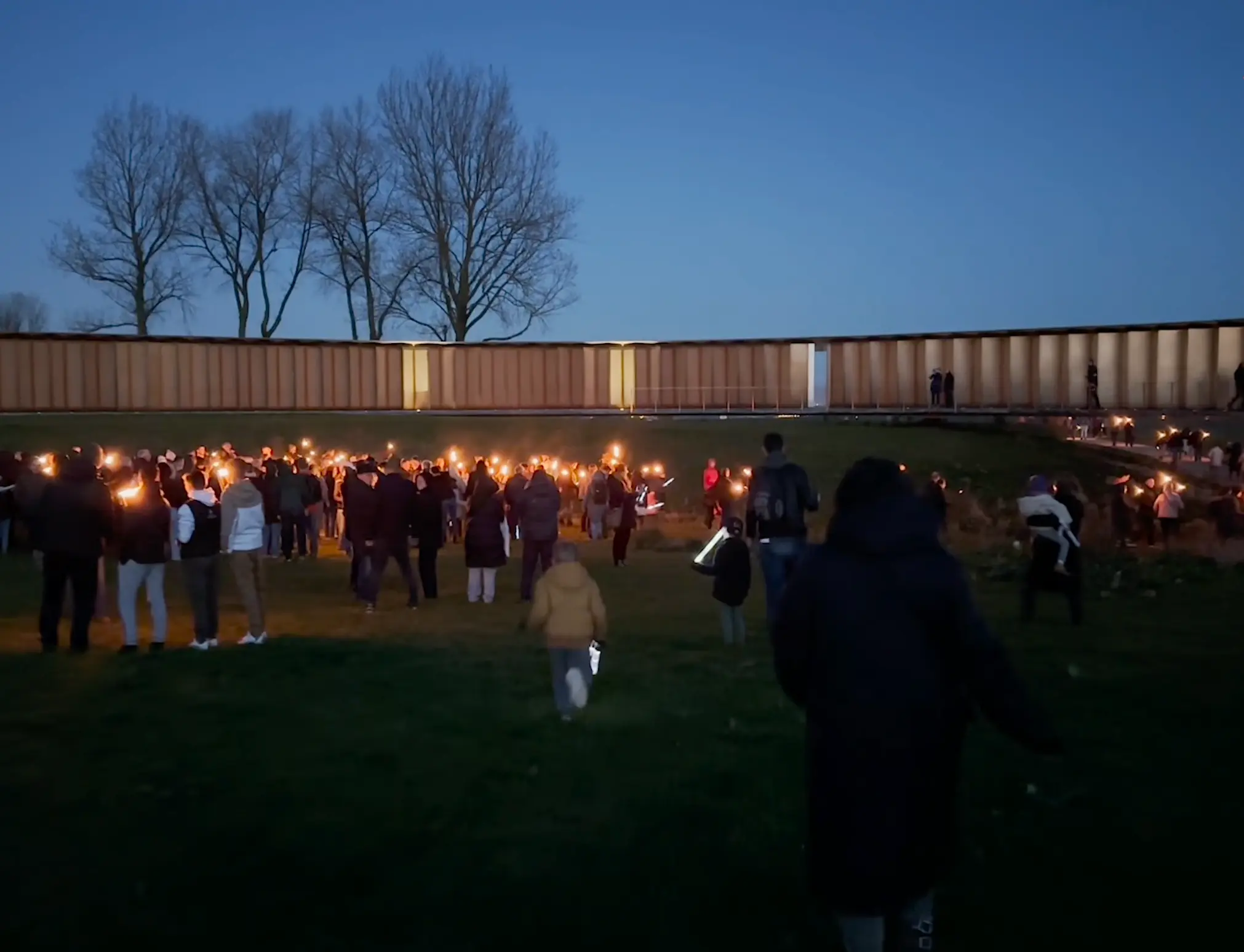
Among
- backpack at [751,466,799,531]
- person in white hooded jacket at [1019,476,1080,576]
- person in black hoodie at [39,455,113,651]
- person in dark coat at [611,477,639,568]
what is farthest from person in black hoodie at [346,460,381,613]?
person in white hooded jacket at [1019,476,1080,576]

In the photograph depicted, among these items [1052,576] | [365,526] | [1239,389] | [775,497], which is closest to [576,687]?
[775,497]

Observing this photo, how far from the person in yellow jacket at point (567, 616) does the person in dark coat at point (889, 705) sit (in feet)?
15.7

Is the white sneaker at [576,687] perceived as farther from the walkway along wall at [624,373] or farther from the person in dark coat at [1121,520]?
the walkway along wall at [624,373]

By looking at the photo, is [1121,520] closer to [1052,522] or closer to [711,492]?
[711,492]

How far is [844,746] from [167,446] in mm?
37371

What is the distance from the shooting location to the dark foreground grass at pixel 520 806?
5.38m

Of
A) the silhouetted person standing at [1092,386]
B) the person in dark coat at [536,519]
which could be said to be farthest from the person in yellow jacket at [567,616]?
the silhouetted person standing at [1092,386]

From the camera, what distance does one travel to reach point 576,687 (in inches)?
354

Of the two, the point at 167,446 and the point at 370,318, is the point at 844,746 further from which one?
the point at 370,318

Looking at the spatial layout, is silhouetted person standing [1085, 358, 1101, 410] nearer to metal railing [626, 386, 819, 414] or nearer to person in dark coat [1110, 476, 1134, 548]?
metal railing [626, 386, 819, 414]

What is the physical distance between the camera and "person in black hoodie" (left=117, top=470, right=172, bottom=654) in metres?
11.5

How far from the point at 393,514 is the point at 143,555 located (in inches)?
135

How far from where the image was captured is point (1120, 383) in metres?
48.5

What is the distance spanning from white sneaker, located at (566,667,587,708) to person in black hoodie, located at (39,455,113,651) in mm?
4880
